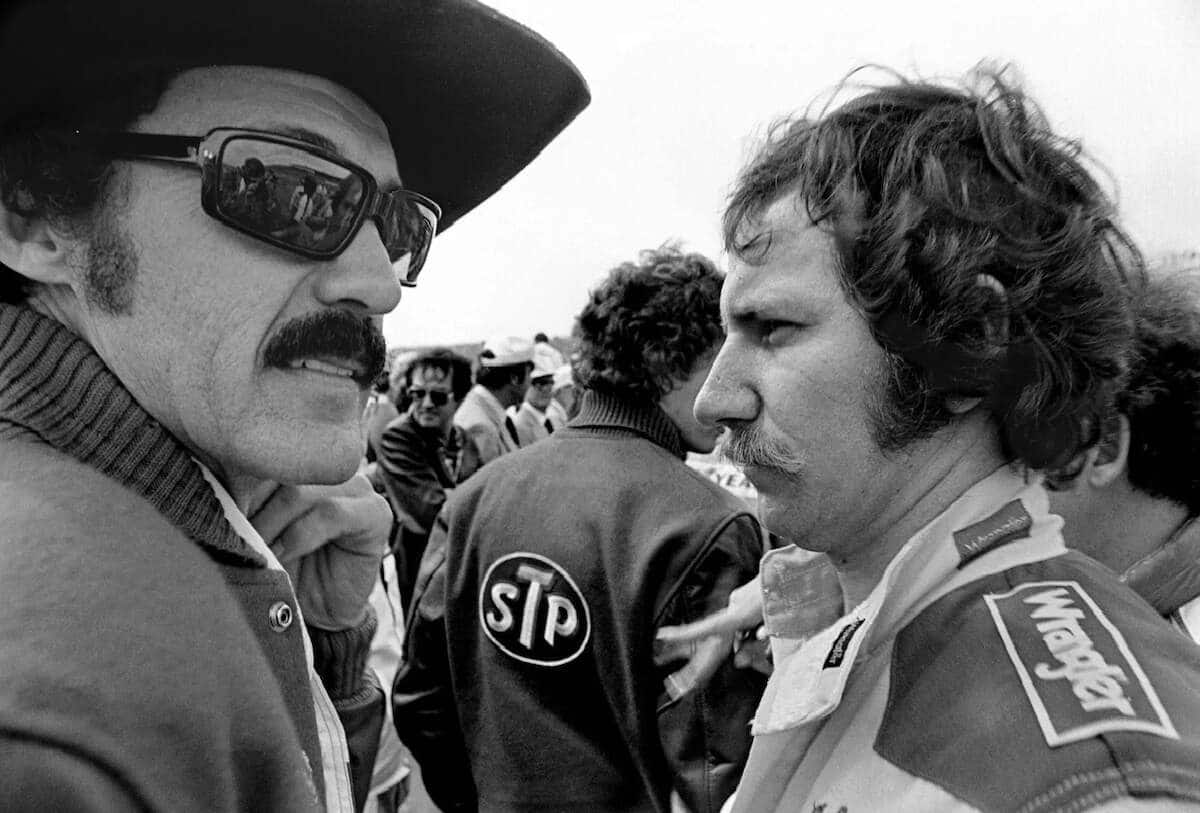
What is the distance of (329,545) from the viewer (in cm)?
182

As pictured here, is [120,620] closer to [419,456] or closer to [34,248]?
[34,248]

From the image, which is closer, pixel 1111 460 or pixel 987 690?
pixel 987 690

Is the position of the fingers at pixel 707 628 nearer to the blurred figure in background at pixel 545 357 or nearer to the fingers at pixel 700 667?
the fingers at pixel 700 667

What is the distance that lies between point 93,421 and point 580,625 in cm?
146

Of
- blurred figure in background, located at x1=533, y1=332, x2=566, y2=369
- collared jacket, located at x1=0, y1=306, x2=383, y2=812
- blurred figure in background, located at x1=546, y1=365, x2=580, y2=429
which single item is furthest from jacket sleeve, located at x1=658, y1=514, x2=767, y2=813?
blurred figure in background, located at x1=546, y1=365, x2=580, y2=429

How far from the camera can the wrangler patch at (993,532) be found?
123 centimetres

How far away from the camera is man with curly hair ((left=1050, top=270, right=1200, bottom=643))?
212 cm

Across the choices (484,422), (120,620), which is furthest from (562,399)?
(120,620)

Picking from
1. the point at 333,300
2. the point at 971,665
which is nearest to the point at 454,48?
the point at 333,300

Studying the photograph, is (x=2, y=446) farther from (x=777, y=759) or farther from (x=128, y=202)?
(x=777, y=759)

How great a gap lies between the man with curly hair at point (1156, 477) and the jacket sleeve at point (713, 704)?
862mm

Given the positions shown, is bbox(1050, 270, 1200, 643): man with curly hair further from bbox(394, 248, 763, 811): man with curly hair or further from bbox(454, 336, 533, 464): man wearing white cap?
bbox(454, 336, 533, 464): man wearing white cap

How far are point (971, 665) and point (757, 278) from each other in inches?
27.6

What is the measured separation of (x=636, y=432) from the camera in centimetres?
256
